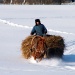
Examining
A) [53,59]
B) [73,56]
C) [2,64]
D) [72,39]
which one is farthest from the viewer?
[72,39]

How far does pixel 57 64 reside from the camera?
12.8 metres

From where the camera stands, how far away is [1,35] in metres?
20.6

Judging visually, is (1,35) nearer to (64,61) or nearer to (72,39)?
(72,39)

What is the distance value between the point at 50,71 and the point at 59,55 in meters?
2.27

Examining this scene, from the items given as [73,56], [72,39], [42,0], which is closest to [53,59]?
[73,56]

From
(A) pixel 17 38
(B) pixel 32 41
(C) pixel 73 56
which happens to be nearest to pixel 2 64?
(B) pixel 32 41

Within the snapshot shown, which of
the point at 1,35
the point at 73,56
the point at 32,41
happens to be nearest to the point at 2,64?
the point at 32,41

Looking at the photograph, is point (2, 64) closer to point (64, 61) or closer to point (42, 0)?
point (64, 61)

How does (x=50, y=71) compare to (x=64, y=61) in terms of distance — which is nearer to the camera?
(x=50, y=71)

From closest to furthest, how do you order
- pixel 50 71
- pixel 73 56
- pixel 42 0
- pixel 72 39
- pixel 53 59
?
1. pixel 50 71
2. pixel 53 59
3. pixel 73 56
4. pixel 72 39
5. pixel 42 0

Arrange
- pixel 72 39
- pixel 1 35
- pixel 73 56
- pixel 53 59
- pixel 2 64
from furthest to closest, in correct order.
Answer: pixel 1 35
pixel 72 39
pixel 73 56
pixel 53 59
pixel 2 64

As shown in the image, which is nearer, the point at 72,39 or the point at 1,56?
the point at 1,56

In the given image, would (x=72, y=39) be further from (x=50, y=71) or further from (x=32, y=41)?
(x=50, y=71)

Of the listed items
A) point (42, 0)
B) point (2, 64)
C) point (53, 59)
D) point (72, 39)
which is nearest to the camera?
point (2, 64)
